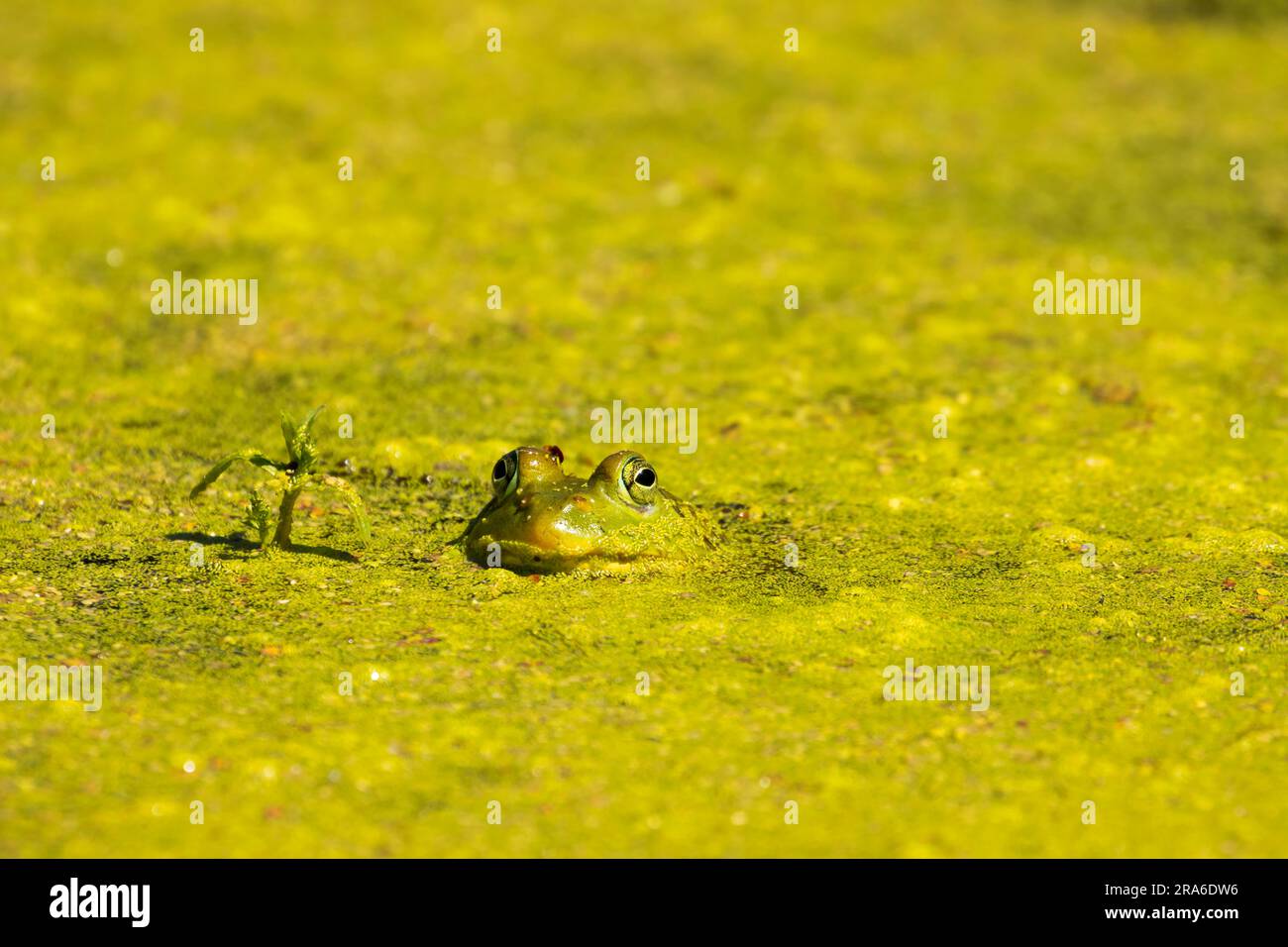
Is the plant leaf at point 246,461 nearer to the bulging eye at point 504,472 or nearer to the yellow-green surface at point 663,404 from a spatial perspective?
the yellow-green surface at point 663,404

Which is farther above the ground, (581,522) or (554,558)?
(581,522)

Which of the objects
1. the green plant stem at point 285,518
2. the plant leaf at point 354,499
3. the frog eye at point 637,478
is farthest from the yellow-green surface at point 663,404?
the frog eye at point 637,478

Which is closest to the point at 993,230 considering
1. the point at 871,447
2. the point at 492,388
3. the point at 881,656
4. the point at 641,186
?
the point at 641,186

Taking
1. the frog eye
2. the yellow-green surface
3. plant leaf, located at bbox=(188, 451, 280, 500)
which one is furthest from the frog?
plant leaf, located at bbox=(188, 451, 280, 500)

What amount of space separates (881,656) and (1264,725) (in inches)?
48.9

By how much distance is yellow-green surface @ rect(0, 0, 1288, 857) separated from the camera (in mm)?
4578

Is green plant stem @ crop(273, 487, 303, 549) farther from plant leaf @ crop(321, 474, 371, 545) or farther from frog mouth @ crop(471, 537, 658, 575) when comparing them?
frog mouth @ crop(471, 537, 658, 575)

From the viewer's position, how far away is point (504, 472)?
5996 mm

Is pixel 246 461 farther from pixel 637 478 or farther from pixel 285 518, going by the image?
pixel 637 478

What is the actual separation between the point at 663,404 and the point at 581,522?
80.0 inches

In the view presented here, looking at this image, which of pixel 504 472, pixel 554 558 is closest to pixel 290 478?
pixel 504 472

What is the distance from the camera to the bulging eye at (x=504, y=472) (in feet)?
19.6

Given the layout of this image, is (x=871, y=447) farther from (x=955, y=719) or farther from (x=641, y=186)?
(x=641, y=186)

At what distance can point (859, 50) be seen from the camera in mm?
12344
